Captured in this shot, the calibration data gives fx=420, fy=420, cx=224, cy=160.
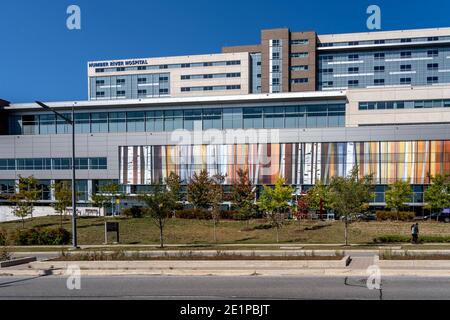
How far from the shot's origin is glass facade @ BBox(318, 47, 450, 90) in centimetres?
8575

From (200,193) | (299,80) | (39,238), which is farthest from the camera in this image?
(299,80)

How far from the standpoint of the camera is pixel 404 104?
54344 mm

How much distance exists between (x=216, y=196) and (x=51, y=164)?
30.6 metres

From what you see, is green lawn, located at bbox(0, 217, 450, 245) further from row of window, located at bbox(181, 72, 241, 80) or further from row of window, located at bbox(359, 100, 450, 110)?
row of window, located at bbox(181, 72, 241, 80)

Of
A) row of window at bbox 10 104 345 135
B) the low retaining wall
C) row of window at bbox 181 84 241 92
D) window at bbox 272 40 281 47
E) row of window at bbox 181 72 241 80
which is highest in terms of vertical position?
window at bbox 272 40 281 47

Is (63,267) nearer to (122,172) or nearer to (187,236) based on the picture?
(187,236)

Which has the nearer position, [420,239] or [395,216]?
[420,239]

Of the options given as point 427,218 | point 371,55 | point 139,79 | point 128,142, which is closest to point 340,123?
point 427,218

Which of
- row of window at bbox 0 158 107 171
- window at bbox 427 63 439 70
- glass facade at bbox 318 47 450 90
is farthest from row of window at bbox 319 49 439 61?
row of window at bbox 0 158 107 171

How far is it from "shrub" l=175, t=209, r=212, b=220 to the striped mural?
9.49m

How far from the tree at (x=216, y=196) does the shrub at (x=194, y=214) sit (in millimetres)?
2295

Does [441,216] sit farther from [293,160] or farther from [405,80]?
[405,80]

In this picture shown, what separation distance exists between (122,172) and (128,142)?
3925 millimetres

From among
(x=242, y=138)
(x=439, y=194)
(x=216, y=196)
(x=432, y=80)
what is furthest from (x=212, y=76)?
(x=439, y=194)
